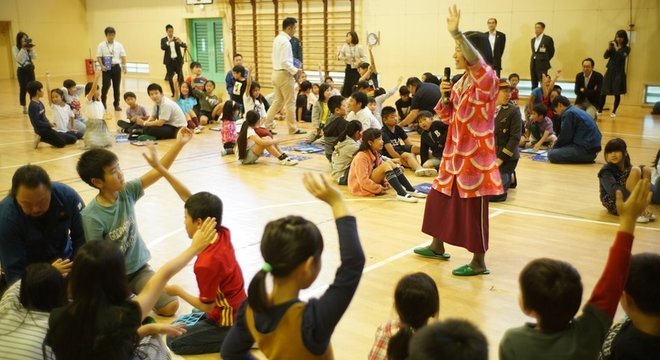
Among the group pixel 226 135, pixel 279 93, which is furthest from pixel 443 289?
pixel 279 93

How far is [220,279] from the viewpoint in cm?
357

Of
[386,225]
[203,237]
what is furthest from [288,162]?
[203,237]

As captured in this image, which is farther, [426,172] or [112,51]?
[112,51]

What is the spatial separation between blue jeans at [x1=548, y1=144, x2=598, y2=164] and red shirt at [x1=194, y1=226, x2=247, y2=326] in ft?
20.2

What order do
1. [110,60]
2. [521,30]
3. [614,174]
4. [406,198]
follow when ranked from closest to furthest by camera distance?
[614,174]
[406,198]
[110,60]
[521,30]

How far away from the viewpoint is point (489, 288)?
451cm

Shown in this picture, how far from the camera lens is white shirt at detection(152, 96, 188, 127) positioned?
10906 mm

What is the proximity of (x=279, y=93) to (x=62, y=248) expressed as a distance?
755cm

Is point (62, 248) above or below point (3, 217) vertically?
below

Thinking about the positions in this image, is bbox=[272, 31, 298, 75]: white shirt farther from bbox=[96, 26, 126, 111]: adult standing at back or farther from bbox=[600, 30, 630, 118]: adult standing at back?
bbox=[600, 30, 630, 118]: adult standing at back

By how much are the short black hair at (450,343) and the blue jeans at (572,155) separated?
7619 millimetres

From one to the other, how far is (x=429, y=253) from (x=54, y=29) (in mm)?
22284

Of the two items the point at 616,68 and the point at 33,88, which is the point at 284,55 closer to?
the point at 33,88

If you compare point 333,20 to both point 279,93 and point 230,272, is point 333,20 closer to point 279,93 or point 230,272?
point 279,93
